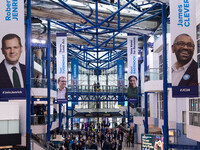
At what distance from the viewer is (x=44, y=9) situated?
22.4m

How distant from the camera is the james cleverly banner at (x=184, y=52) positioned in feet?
45.4

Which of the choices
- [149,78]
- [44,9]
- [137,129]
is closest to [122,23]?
[149,78]

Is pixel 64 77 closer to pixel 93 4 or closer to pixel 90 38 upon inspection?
pixel 93 4

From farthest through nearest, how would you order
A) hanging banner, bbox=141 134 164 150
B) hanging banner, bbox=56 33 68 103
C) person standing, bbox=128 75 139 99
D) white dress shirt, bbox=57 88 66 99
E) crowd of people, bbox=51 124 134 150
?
1. white dress shirt, bbox=57 88 66 99
2. hanging banner, bbox=56 33 68 103
3. person standing, bbox=128 75 139 99
4. crowd of people, bbox=51 124 134 150
5. hanging banner, bbox=141 134 164 150

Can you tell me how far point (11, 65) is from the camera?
47.9ft

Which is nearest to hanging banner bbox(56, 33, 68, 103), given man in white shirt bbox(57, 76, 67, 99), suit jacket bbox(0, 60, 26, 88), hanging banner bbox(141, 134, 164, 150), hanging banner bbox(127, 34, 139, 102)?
man in white shirt bbox(57, 76, 67, 99)

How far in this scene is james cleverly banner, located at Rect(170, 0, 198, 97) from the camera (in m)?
13.9

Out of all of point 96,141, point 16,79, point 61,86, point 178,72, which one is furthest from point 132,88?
point 16,79

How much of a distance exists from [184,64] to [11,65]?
25.8 ft

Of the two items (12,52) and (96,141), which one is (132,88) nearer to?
(96,141)

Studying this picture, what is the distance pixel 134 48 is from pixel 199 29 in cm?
1110

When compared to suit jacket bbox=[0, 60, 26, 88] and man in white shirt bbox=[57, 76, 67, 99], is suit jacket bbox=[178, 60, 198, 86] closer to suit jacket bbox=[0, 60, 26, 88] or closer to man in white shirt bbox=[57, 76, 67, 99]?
suit jacket bbox=[0, 60, 26, 88]

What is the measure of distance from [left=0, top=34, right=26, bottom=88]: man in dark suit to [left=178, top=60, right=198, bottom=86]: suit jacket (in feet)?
24.1

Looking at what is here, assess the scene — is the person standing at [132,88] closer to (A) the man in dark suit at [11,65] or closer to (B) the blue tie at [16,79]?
(A) the man in dark suit at [11,65]
